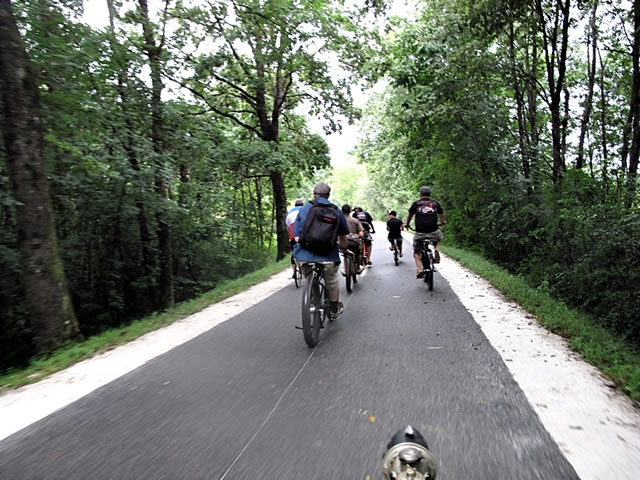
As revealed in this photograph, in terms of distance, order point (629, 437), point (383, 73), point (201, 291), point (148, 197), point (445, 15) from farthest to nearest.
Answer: point (201, 291), point (383, 73), point (445, 15), point (148, 197), point (629, 437)

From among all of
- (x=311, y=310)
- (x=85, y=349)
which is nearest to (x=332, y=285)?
(x=311, y=310)

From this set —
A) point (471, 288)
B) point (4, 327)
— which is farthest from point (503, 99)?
point (4, 327)

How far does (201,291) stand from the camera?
1638cm

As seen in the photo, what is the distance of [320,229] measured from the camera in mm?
5469

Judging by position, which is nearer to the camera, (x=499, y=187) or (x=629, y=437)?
(x=629, y=437)

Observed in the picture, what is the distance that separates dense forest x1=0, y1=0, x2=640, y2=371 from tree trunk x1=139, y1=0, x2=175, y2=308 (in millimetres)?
61

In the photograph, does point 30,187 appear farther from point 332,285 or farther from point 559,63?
point 559,63

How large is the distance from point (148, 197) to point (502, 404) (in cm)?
1020

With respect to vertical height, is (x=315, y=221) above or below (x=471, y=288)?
above

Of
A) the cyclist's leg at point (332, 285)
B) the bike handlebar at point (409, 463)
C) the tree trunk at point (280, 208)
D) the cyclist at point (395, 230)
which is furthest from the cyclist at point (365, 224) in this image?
the bike handlebar at point (409, 463)

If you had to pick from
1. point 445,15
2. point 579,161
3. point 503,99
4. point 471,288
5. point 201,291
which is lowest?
point 201,291

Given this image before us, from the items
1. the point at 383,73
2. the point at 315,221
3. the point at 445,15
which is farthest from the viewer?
the point at 383,73

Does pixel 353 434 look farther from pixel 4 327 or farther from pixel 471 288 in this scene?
pixel 4 327

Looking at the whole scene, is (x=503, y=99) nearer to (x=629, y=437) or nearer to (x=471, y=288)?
(x=471, y=288)
